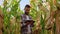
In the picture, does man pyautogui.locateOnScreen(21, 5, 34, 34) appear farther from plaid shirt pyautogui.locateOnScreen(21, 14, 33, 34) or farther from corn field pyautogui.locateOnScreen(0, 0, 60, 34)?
corn field pyautogui.locateOnScreen(0, 0, 60, 34)

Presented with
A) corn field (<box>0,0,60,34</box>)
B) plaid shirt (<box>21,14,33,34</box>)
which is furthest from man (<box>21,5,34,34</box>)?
→ corn field (<box>0,0,60,34</box>)

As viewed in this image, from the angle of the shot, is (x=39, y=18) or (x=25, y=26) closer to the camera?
(x=25, y=26)

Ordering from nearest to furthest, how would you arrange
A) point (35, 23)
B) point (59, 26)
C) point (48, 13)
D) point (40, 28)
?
point (59, 26), point (48, 13), point (40, 28), point (35, 23)

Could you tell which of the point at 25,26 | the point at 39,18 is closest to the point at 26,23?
the point at 25,26

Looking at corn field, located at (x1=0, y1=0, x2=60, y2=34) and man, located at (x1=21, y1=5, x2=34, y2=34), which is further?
man, located at (x1=21, y1=5, x2=34, y2=34)

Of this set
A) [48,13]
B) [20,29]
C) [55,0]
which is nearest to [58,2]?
[55,0]

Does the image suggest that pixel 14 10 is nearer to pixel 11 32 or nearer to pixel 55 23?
pixel 11 32

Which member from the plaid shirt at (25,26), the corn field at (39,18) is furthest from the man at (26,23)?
the corn field at (39,18)

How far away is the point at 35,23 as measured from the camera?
335cm

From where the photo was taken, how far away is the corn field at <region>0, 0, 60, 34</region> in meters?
2.83

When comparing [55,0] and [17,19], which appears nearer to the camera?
[55,0]

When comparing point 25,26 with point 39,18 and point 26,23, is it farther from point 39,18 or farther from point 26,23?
point 39,18

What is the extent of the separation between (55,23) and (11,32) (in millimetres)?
837

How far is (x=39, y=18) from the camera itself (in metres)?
3.26
